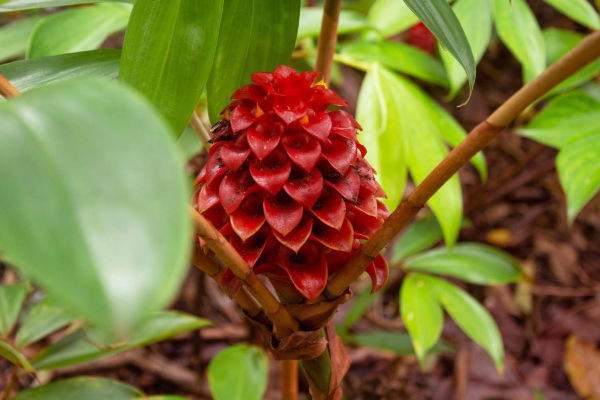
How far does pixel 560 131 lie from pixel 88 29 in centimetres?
77

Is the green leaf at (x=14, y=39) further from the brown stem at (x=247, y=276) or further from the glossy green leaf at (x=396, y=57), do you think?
the brown stem at (x=247, y=276)

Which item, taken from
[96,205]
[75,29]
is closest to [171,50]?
[96,205]

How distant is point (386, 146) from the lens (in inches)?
34.0

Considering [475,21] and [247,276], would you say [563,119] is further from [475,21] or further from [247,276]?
[247,276]

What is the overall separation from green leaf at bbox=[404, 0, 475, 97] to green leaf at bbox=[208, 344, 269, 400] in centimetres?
55

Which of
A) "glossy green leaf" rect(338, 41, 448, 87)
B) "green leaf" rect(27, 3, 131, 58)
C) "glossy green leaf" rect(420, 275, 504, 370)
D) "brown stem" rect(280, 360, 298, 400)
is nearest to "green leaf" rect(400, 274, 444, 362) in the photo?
"glossy green leaf" rect(420, 275, 504, 370)

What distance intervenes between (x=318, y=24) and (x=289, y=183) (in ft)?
1.81

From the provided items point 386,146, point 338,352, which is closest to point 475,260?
point 386,146

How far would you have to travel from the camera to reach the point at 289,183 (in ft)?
1.59

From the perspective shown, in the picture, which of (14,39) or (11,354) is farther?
(14,39)

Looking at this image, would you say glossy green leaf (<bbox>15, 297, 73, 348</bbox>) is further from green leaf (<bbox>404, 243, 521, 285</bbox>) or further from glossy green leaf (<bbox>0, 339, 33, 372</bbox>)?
green leaf (<bbox>404, 243, 521, 285</bbox>)

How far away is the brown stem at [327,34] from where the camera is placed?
2.07 ft

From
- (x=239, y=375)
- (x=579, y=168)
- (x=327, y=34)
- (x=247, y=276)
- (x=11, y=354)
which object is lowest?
(x=239, y=375)

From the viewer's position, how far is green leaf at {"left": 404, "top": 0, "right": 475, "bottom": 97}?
458mm
